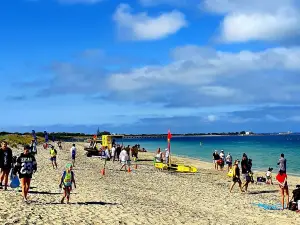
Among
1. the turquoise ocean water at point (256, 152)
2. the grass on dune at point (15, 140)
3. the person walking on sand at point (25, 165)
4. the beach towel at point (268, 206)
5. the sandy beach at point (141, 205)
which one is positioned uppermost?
the grass on dune at point (15, 140)

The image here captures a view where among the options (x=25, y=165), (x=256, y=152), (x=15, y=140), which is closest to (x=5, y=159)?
(x=25, y=165)

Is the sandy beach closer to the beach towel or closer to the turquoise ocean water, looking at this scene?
the beach towel

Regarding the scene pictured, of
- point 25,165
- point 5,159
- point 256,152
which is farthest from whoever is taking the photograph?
point 256,152

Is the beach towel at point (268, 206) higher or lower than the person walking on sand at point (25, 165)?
lower

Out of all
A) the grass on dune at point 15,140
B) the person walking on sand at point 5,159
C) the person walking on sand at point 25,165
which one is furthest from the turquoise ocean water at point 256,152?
the person walking on sand at point 25,165

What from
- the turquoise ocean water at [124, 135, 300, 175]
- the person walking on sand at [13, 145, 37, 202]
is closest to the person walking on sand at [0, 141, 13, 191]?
the person walking on sand at [13, 145, 37, 202]

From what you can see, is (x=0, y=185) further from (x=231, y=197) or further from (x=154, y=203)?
(x=231, y=197)

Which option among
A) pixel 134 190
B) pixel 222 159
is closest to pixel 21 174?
pixel 134 190

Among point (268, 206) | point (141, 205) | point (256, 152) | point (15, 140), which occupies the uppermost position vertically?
point (15, 140)

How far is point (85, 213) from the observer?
11664 millimetres

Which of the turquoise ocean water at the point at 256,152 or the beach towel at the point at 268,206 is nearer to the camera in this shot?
the beach towel at the point at 268,206

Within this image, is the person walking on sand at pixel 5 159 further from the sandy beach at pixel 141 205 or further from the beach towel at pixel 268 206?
the beach towel at pixel 268 206

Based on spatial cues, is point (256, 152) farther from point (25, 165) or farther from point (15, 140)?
point (25, 165)

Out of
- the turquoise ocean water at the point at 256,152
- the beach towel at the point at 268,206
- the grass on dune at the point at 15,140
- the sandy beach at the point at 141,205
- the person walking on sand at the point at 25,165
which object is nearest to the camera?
the sandy beach at the point at 141,205
